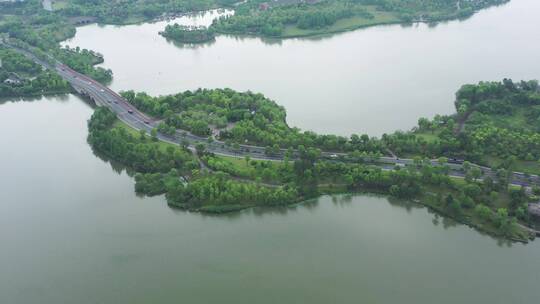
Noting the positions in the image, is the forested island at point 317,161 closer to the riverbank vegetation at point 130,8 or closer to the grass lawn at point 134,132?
the grass lawn at point 134,132

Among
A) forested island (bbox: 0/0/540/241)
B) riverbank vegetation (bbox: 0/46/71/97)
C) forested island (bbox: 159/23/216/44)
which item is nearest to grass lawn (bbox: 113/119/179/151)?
forested island (bbox: 0/0/540/241)

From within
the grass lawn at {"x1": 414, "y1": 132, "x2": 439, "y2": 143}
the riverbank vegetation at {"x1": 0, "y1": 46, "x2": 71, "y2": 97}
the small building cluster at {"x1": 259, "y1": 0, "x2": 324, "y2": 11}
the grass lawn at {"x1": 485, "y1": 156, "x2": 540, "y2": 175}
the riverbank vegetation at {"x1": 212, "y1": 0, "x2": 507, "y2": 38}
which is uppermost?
the small building cluster at {"x1": 259, "y1": 0, "x2": 324, "y2": 11}

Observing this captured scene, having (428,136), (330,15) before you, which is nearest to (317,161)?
(428,136)

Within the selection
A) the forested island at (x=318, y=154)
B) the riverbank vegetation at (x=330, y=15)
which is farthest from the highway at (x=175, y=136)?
the riverbank vegetation at (x=330, y=15)

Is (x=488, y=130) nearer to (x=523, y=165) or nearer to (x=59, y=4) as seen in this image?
(x=523, y=165)

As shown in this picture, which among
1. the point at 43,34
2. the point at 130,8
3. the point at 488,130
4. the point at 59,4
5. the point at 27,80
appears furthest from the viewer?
the point at 59,4

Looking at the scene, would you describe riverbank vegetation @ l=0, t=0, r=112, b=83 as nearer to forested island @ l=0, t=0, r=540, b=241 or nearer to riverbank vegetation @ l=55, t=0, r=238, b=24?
riverbank vegetation @ l=55, t=0, r=238, b=24

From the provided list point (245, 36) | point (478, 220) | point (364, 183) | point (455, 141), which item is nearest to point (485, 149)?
point (455, 141)
